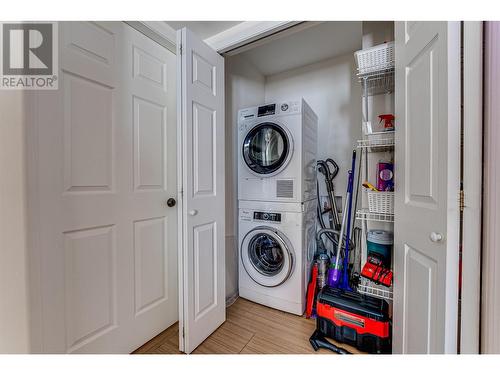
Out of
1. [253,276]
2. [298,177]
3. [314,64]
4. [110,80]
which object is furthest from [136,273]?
[314,64]

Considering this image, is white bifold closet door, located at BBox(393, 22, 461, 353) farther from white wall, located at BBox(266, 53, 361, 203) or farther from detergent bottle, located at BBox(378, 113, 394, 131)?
white wall, located at BBox(266, 53, 361, 203)

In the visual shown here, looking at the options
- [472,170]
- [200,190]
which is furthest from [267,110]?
[472,170]

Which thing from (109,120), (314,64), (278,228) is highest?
(314,64)

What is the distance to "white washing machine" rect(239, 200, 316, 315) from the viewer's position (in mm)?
1697

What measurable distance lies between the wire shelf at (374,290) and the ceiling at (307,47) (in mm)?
2005

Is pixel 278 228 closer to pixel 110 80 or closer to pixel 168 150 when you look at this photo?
pixel 168 150

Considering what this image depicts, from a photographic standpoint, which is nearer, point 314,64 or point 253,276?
point 253,276

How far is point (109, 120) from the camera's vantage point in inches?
46.4

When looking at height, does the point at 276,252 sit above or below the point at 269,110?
below

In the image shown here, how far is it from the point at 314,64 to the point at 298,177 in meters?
1.56

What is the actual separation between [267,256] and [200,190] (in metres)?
0.96

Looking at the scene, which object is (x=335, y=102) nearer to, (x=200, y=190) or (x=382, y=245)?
(x=382, y=245)

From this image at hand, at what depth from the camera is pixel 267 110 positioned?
1.81 meters

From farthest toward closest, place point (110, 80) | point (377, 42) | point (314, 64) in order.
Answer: point (314, 64)
point (377, 42)
point (110, 80)
